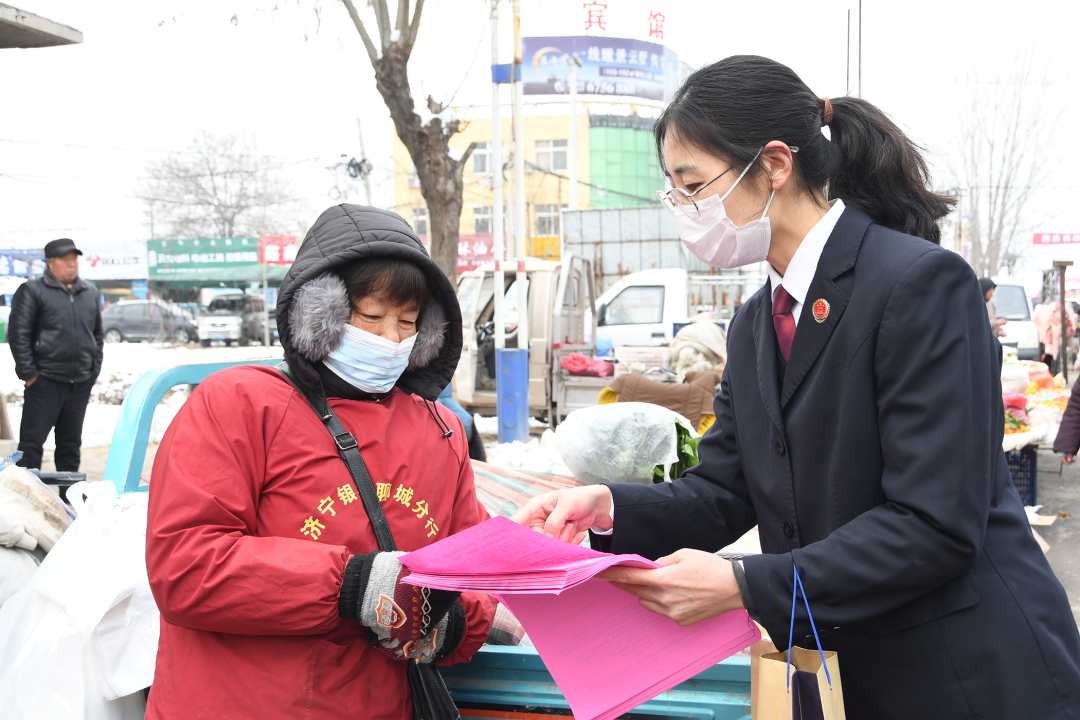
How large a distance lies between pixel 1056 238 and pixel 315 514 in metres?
47.6

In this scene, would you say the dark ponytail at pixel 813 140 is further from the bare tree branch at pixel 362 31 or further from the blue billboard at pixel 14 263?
the blue billboard at pixel 14 263

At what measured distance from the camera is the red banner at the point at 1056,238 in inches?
1554

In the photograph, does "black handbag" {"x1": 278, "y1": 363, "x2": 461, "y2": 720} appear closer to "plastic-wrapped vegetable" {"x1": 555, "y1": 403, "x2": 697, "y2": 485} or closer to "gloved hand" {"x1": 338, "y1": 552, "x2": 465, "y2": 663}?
"gloved hand" {"x1": 338, "y1": 552, "x2": 465, "y2": 663}

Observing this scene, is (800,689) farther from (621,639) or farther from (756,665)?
(621,639)

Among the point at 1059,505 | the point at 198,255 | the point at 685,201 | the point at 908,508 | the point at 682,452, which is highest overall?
the point at 198,255

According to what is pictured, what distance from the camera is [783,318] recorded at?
152 centimetres

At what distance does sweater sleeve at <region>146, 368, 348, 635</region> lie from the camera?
4.74ft

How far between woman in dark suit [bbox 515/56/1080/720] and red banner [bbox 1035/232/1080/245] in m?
45.7

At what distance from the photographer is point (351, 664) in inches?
62.0

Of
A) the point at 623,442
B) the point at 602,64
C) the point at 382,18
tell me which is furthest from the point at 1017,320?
the point at 602,64

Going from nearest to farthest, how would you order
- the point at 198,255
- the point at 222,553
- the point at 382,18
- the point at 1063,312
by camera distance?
the point at 222,553, the point at 382,18, the point at 1063,312, the point at 198,255

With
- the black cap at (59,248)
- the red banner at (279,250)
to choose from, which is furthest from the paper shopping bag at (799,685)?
the red banner at (279,250)

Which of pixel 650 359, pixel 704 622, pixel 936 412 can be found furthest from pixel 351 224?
pixel 650 359

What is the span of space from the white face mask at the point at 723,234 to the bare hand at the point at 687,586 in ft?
2.09
